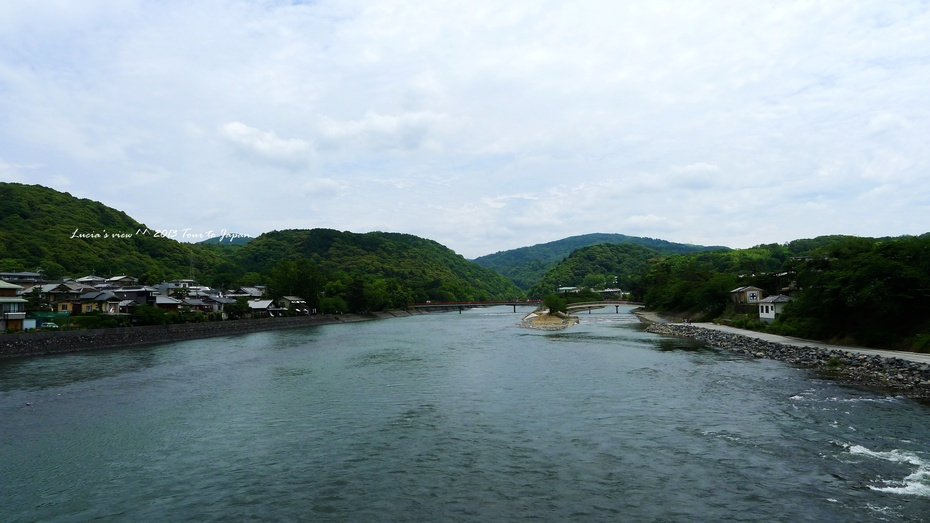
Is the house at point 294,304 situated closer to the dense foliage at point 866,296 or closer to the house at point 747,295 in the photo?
the house at point 747,295

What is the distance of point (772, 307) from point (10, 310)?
51825mm

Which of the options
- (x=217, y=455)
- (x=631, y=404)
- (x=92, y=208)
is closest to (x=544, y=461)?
(x=631, y=404)

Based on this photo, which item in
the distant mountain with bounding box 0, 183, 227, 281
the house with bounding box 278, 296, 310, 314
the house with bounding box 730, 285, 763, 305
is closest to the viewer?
the house with bounding box 730, 285, 763, 305

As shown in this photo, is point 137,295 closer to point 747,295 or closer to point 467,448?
point 467,448

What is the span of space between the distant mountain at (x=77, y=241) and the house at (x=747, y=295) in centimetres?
7351

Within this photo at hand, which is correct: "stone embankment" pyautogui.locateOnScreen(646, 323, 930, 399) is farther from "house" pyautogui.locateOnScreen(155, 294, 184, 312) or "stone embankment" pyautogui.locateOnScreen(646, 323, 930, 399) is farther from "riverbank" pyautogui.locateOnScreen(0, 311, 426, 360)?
"house" pyautogui.locateOnScreen(155, 294, 184, 312)

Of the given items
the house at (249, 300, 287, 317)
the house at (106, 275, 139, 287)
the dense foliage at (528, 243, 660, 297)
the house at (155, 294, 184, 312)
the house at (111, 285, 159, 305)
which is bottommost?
the house at (249, 300, 287, 317)

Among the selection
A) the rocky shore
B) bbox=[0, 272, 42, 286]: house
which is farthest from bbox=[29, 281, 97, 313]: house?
the rocky shore

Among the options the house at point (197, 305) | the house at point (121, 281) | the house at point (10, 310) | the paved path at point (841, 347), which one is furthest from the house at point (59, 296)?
the paved path at point (841, 347)

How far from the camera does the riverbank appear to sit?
28.8 meters

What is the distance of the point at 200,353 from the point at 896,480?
108 ft

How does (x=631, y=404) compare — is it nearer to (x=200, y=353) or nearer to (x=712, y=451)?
(x=712, y=451)

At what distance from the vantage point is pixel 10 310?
3328 cm

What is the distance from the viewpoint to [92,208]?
9381 centimetres
